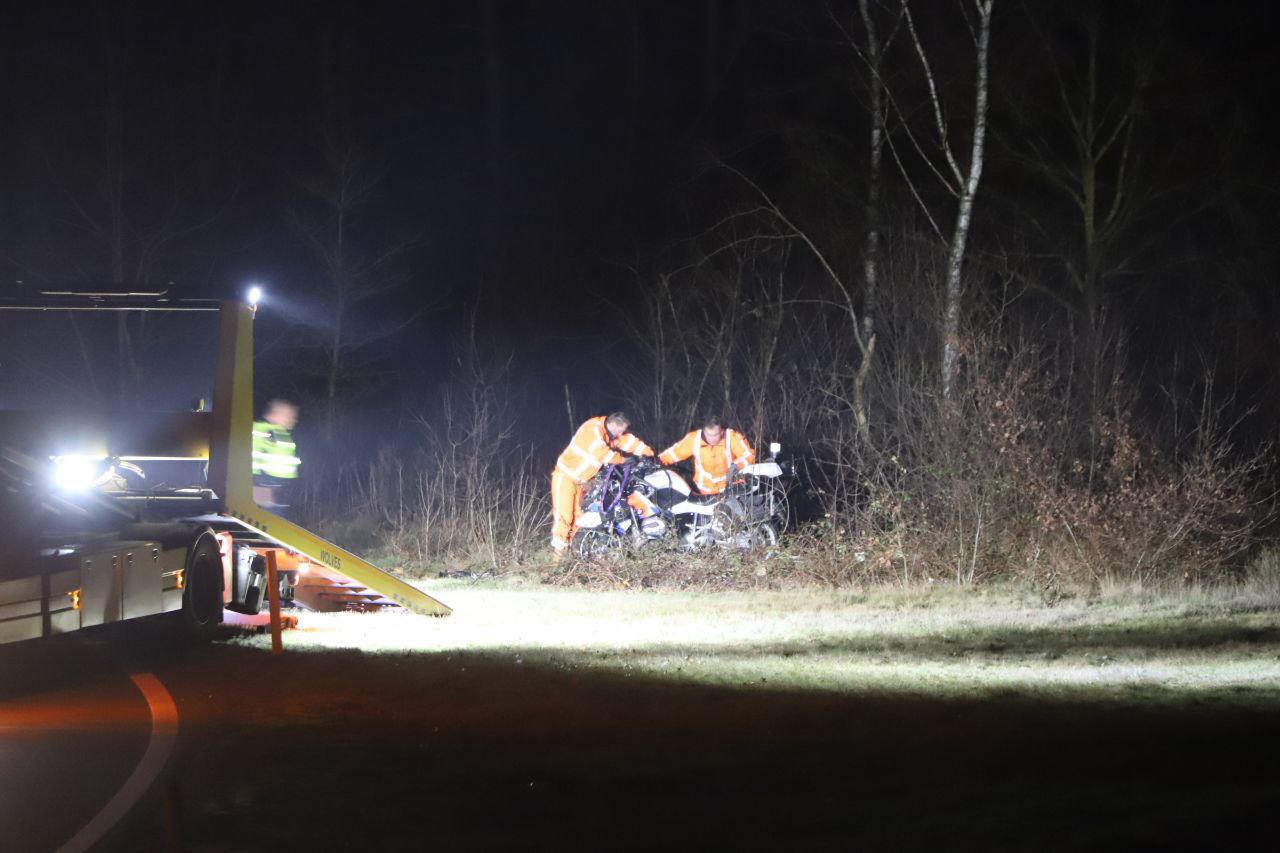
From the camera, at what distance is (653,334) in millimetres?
38688

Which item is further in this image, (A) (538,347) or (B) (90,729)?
(A) (538,347)

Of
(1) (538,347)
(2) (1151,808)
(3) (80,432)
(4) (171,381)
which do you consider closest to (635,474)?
(3) (80,432)

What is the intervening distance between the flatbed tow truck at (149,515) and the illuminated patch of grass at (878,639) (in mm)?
706

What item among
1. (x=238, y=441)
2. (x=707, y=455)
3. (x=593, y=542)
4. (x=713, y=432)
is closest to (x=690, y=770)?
(x=238, y=441)

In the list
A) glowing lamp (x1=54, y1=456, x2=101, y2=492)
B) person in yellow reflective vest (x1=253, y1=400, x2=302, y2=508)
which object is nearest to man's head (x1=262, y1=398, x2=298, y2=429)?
person in yellow reflective vest (x1=253, y1=400, x2=302, y2=508)

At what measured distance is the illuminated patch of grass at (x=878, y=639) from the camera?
396 inches

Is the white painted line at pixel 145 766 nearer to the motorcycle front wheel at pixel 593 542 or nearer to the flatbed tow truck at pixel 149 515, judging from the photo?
the flatbed tow truck at pixel 149 515

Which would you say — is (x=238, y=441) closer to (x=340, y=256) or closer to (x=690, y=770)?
(x=690, y=770)

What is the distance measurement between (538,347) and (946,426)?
3627 centimetres

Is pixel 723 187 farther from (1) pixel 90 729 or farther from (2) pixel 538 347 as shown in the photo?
(1) pixel 90 729

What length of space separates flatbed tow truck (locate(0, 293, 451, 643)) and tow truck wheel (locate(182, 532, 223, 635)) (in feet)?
0.04

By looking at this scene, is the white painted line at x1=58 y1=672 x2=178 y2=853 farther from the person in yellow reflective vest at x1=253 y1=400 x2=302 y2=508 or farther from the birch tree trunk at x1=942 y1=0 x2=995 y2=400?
the birch tree trunk at x1=942 y1=0 x2=995 y2=400

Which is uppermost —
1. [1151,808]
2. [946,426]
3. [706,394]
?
[706,394]

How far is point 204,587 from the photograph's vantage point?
13.2m
